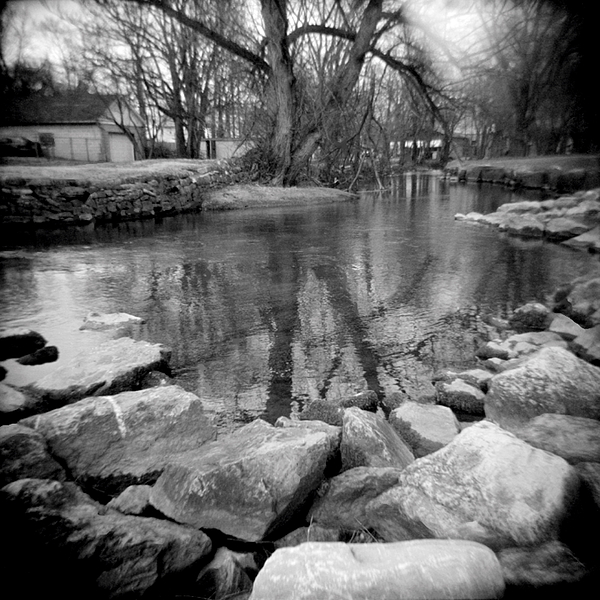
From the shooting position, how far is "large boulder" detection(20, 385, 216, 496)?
1.75 metres

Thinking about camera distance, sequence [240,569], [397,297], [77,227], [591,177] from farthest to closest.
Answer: [591,177]
[77,227]
[397,297]
[240,569]

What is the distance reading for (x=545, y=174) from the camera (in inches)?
575

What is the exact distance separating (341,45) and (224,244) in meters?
8.79

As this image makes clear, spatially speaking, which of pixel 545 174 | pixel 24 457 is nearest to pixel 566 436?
pixel 24 457

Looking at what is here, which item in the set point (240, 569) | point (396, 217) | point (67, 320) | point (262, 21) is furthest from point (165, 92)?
point (240, 569)

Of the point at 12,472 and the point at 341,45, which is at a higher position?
the point at 341,45

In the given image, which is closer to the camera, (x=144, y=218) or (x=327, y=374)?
(x=327, y=374)

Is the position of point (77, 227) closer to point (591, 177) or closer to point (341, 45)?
point (341, 45)

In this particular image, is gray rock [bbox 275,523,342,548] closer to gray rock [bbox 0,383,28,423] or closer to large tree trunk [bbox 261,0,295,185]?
gray rock [bbox 0,383,28,423]

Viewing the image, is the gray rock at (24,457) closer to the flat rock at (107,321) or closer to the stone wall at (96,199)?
the flat rock at (107,321)

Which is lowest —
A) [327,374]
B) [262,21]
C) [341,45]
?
[327,374]

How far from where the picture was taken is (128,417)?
190cm

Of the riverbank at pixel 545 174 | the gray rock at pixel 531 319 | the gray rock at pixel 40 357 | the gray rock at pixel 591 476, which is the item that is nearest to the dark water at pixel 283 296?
the gray rock at pixel 40 357

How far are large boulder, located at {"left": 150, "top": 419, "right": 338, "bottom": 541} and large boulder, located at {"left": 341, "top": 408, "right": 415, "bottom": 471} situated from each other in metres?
0.18
